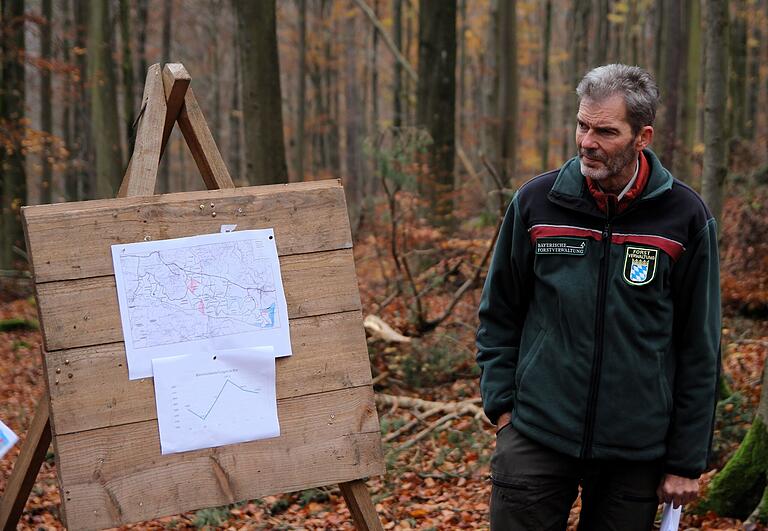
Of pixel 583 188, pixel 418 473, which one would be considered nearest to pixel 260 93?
pixel 418 473

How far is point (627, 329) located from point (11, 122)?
479 inches

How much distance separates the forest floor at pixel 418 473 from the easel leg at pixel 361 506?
4.78 ft

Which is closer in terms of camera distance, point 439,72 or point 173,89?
point 173,89

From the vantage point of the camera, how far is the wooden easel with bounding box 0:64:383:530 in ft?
10.5

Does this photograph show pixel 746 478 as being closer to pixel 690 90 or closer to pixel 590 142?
pixel 590 142

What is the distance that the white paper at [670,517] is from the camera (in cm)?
279

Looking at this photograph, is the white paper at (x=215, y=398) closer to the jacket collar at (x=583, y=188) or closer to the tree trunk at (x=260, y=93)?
the jacket collar at (x=583, y=188)

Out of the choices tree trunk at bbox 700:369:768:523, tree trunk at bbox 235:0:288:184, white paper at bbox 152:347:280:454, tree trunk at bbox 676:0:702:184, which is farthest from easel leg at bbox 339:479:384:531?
tree trunk at bbox 676:0:702:184

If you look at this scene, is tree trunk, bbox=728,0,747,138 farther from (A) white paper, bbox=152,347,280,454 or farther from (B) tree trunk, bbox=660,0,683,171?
(A) white paper, bbox=152,347,280,454

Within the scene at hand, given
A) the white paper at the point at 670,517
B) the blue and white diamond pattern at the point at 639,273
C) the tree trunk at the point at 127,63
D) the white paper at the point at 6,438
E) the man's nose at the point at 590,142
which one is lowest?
the white paper at the point at 670,517

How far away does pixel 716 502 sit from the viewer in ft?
14.0

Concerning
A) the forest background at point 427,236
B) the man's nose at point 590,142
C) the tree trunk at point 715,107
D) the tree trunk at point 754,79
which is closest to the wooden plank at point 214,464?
the man's nose at point 590,142

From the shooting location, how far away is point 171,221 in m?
3.18

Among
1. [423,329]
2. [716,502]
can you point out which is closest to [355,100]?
[423,329]
